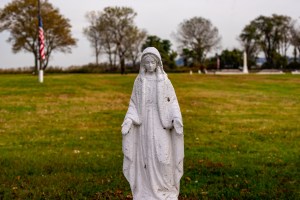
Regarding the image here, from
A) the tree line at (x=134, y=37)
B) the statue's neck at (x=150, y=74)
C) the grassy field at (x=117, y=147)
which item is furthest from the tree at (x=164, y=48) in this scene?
the statue's neck at (x=150, y=74)

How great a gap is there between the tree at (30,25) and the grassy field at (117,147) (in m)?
34.6

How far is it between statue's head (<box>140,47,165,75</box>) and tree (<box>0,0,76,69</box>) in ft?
189

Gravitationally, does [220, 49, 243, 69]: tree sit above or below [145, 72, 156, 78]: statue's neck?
above

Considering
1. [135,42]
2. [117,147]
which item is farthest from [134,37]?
[117,147]

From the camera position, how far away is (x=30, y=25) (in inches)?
2453

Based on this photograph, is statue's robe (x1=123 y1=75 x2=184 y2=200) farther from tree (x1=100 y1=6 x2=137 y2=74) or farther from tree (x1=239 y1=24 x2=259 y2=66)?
tree (x1=239 y1=24 x2=259 y2=66)

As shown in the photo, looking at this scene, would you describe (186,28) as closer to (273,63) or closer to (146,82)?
(273,63)

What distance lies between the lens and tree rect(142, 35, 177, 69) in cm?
7850

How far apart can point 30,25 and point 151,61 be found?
2284 inches

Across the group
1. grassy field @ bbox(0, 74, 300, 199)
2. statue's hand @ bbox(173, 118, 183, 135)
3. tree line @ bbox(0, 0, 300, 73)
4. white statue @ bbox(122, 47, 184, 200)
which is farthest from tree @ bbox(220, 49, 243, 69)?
statue's hand @ bbox(173, 118, 183, 135)

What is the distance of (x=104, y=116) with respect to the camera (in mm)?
21391

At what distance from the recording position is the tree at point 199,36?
8725 centimetres

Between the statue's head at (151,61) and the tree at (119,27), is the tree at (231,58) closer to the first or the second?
the tree at (119,27)

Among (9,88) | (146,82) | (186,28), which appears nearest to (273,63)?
(186,28)
